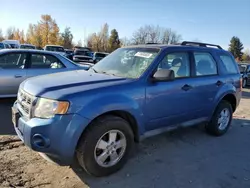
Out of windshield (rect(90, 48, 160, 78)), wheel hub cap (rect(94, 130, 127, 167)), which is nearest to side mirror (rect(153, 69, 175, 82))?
windshield (rect(90, 48, 160, 78))

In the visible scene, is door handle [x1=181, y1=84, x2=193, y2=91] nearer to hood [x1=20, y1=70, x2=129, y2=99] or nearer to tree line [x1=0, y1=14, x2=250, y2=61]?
hood [x1=20, y1=70, x2=129, y2=99]

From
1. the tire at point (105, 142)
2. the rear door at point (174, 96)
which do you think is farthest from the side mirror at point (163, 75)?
the tire at point (105, 142)

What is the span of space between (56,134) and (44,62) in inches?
206

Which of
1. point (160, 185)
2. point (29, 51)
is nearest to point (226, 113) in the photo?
point (160, 185)

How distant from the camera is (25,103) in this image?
340 cm

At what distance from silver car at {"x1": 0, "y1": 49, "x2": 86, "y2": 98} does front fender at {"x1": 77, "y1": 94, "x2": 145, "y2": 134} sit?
15.2ft

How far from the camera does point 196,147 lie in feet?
16.1

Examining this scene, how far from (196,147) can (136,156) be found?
1.31m

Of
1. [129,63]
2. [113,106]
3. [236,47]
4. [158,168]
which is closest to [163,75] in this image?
[129,63]

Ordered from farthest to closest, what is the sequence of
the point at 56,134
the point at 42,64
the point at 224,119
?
the point at 42,64 → the point at 224,119 → the point at 56,134

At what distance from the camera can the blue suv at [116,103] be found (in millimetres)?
3051

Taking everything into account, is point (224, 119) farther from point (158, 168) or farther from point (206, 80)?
point (158, 168)

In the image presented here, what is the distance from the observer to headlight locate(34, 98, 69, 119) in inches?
119

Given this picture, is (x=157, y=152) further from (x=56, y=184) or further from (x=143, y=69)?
(x=56, y=184)
